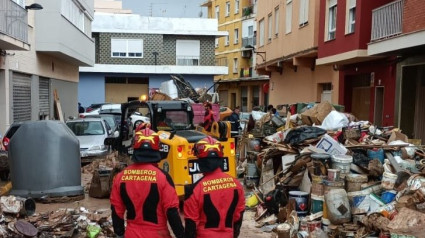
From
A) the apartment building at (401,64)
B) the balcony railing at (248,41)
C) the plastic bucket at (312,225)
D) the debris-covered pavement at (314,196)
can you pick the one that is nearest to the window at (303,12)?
the apartment building at (401,64)

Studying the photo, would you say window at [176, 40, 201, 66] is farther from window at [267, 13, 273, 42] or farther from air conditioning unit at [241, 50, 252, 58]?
window at [267, 13, 273, 42]

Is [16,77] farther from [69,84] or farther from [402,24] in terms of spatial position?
[402,24]

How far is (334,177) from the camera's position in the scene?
320 inches

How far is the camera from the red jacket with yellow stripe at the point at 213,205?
14.3 feet

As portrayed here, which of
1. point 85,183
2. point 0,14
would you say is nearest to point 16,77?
point 0,14

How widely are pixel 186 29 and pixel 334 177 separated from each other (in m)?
31.2

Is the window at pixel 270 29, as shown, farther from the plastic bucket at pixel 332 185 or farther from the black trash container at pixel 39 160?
the plastic bucket at pixel 332 185

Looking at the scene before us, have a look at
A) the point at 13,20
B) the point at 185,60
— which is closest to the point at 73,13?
the point at 13,20

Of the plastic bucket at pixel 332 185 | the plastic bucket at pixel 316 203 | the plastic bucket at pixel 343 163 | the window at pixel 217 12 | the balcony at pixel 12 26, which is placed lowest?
the plastic bucket at pixel 316 203

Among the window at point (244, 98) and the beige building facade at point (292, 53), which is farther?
the window at point (244, 98)

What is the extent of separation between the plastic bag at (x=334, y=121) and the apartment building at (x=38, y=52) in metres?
8.99

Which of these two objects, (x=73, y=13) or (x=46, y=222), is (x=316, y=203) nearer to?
(x=46, y=222)

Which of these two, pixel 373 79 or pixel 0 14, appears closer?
pixel 0 14

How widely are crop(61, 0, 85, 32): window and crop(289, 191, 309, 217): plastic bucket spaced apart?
1448 cm
